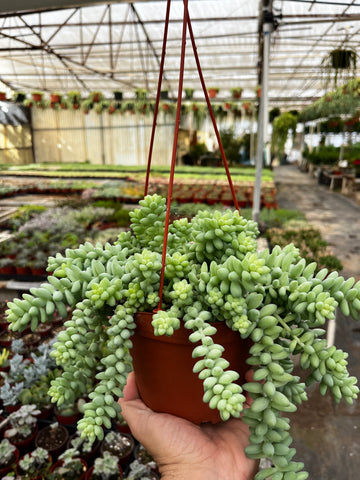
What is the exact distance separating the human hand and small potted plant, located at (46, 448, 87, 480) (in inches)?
50.4

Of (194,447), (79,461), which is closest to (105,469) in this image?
(79,461)

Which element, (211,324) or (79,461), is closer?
(211,324)

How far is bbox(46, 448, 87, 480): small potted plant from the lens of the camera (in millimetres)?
2049

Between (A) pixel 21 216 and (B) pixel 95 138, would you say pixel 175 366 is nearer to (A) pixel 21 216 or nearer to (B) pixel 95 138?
(A) pixel 21 216

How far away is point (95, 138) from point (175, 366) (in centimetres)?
1546

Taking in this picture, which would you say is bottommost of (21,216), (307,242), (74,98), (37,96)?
(307,242)

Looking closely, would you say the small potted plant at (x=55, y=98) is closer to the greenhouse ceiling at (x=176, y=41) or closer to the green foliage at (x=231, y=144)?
the greenhouse ceiling at (x=176, y=41)

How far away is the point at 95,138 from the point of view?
50.1ft

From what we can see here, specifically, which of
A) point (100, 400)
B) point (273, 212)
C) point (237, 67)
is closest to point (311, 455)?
point (100, 400)

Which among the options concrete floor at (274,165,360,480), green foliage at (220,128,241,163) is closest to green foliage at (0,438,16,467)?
concrete floor at (274,165,360,480)

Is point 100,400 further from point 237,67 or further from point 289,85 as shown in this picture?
point 289,85

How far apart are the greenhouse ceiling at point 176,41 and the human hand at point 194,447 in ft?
16.4

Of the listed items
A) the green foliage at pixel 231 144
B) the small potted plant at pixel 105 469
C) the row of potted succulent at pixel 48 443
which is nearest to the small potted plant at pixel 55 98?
the green foliage at pixel 231 144

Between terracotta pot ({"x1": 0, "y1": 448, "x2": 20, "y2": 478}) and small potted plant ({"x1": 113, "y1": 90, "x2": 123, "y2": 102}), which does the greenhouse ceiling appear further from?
terracotta pot ({"x1": 0, "y1": 448, "x2": 20, "y2": 478})
